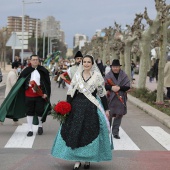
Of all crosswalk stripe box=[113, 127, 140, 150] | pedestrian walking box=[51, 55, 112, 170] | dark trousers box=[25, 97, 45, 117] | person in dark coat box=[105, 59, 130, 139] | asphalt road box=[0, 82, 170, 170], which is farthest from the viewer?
dark trousers box=[25, 97, 45, 117]

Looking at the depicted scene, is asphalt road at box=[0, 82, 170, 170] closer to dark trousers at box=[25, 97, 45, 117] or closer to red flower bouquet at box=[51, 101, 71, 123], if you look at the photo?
dark trousers at box=[25, 97, 45, 117]

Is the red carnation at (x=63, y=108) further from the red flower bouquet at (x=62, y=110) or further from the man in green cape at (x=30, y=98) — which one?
the man in green cape at (x=30, y=98)

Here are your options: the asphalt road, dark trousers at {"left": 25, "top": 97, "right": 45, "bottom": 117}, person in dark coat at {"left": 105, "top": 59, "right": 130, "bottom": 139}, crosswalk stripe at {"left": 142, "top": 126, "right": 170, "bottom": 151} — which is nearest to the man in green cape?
dark trousers at {"left": 25, "top": 97, "right": 45, "bottom": 117}

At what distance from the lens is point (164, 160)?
7969mm

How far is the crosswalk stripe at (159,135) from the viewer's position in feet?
32.0

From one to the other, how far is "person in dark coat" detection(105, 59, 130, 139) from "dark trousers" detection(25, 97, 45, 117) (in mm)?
1484

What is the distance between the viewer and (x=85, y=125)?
699cm

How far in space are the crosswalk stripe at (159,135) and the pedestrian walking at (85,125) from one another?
96.6 inches

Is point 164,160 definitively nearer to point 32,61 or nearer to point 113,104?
point 113,104

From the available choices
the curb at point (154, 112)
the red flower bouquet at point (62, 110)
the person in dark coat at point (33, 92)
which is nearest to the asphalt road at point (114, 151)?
the curb at point (154, 112)

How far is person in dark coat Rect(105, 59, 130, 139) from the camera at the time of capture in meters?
9.94

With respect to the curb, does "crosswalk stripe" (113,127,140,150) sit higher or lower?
higher

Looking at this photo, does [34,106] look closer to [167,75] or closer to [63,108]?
[63,108]

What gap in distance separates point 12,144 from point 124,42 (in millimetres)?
21947
